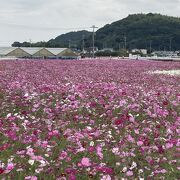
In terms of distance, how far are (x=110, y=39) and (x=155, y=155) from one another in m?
187

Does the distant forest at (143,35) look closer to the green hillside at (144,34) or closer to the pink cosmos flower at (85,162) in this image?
the green hillside at (144,34)

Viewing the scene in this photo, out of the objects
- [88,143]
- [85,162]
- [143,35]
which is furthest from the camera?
[143,35]

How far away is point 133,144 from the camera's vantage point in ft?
20.0

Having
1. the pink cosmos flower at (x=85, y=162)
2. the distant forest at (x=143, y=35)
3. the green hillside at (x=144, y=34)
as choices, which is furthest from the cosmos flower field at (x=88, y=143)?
the green hillside at (x=144, y=34)

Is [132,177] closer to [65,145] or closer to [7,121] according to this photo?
[65,145]

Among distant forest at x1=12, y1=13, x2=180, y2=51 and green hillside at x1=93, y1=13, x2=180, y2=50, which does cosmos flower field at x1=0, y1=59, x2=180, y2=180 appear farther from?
green hillside at x1=93, y1=13, x2=180, y2=50

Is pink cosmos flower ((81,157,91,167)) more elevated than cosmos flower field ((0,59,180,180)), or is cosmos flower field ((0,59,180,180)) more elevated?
pink cosmos flower ((81,157,91,167))

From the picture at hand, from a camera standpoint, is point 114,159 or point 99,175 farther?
point 114,159

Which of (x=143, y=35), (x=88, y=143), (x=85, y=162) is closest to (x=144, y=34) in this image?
(x=143, y=35)

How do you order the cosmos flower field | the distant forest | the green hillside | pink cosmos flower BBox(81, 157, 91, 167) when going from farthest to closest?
the green hillside, the distant forest, the cosmos flower field, pink cosmos flower BBox(81, 157, 91, 167)

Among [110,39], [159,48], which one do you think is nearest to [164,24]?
[159,48]

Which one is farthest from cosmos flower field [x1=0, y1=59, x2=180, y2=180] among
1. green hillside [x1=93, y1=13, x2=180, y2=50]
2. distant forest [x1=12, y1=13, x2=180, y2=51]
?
green hillside [x1=93, y1=13, x2=180, y2=50]

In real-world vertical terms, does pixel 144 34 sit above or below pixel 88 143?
below

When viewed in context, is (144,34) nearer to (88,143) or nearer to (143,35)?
(143,35)
